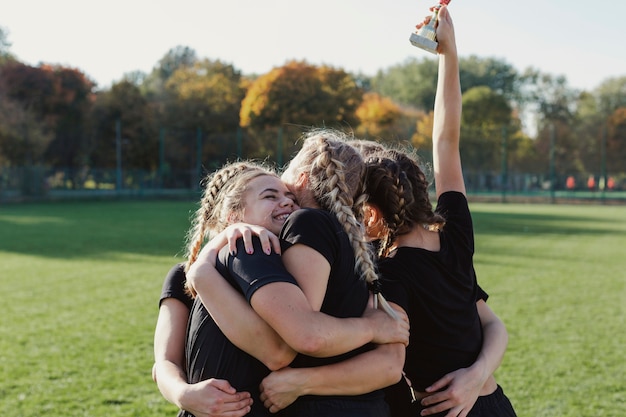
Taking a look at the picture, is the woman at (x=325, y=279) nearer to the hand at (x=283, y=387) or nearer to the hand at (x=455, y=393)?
the hand at (x=283, y=387)

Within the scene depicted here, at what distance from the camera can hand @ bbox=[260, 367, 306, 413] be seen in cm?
180

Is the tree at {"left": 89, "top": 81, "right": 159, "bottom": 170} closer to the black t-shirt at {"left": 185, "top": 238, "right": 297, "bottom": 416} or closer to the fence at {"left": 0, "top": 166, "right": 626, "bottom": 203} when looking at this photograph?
the fence at {"left": 0, "top": 166, "right": 626, "bottom": 203}

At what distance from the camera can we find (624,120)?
47.8 meters

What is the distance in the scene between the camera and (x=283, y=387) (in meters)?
1.79

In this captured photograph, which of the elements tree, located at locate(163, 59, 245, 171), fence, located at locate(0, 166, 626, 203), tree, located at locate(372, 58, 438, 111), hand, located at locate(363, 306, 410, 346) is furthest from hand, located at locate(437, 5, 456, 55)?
tree, located at locate(372, 58, 438, 111)

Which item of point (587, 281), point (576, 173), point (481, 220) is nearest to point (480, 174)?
point (576, 173)

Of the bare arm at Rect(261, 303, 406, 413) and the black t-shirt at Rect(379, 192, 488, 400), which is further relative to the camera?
the black t-shirt at Rect(379, 192, 488, 400)

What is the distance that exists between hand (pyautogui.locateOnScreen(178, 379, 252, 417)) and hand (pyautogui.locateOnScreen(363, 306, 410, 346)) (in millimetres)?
367

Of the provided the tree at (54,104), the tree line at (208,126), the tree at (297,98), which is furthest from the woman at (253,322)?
the tree at (297,98)

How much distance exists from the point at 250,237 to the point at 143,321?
5.44 metres

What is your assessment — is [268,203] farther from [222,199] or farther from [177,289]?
[177,289]

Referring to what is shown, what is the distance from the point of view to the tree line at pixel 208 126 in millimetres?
34906

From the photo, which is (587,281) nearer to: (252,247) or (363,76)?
(252,247)

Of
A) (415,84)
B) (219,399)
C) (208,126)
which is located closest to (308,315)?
(219,399)
